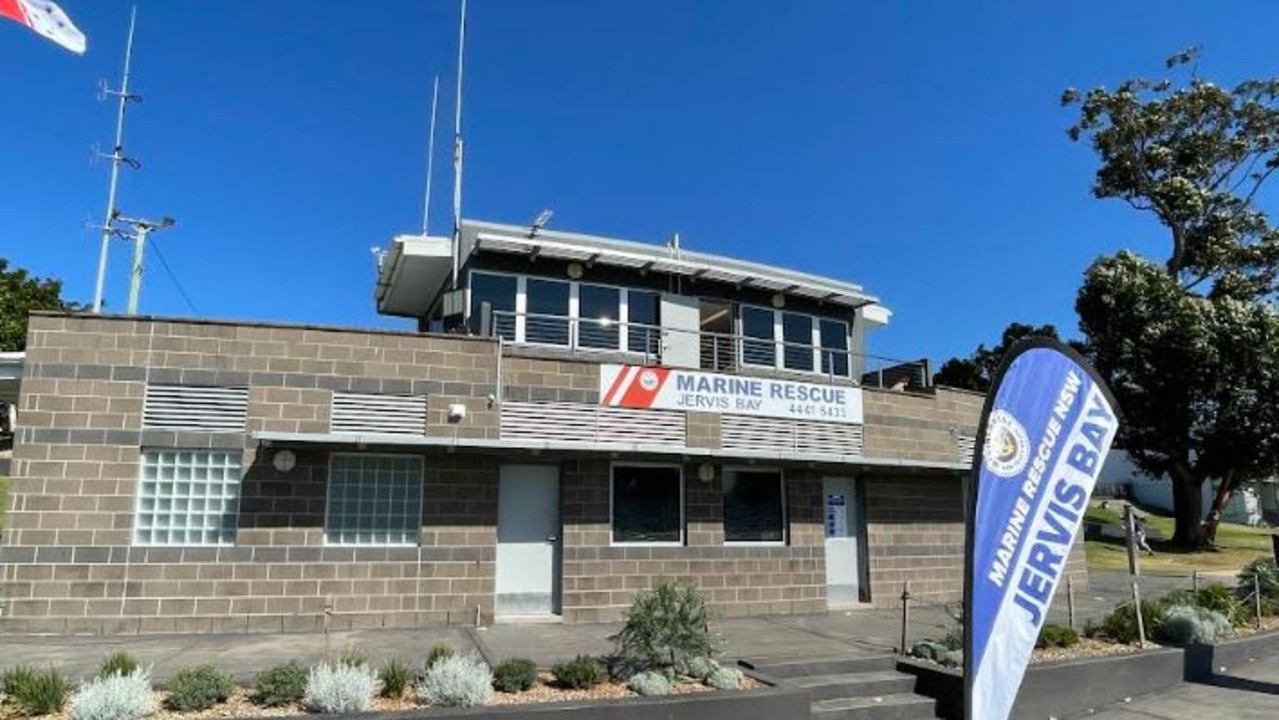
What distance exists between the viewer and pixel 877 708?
8961 millimetres

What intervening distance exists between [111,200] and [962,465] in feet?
69.1

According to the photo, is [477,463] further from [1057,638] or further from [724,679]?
[1057,638]

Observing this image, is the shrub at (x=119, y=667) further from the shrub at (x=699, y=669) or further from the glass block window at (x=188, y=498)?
the glass block window at (x=188, y=498)

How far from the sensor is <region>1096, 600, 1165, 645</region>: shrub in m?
11.4

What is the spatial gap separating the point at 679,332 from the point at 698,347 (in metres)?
0.81

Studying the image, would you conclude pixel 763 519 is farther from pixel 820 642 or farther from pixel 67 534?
pixel 67 534

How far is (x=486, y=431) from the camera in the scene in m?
13.4

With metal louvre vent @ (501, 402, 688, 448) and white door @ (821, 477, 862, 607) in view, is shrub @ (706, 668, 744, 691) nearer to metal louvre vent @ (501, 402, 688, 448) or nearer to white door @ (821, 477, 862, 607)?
metal louvre vent @ (501, 402, 688, 448)

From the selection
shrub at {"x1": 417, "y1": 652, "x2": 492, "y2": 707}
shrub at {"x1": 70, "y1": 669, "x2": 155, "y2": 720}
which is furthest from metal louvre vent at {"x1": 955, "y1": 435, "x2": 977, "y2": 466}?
shrub at {"x1": 70, "y1": 669, "x2": 155, "y2": 720}

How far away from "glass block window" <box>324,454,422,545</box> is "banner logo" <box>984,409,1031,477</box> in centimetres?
1018

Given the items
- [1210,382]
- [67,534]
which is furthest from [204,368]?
[1210,382]

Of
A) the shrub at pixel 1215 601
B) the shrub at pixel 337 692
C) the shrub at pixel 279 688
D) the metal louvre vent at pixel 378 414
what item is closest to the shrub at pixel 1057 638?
the shrub at pixel 1215 601

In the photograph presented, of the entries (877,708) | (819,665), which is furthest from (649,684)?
(819,665)

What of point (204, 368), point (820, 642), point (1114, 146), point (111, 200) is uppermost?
point (1114, 146)
